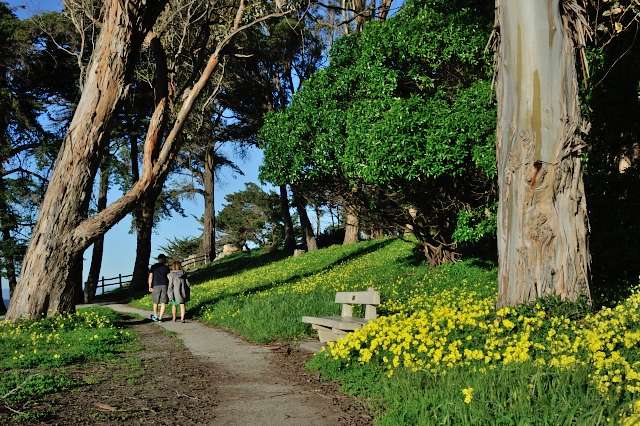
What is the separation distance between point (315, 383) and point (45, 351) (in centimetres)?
462

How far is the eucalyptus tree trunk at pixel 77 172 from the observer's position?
13.1 metres

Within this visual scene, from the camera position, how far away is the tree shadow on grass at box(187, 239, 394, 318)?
643 inches

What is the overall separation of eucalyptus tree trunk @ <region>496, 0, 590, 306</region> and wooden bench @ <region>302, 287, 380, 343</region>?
187cm

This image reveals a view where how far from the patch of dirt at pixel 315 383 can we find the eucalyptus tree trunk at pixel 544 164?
9.70 ft

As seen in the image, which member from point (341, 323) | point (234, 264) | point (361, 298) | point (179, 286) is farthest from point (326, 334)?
point (234, 264)

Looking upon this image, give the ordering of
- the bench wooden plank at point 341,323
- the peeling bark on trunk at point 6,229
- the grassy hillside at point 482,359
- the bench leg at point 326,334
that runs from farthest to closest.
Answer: the peeling bark on trunk at point 6,229 < the bench leg at point 326,334 < the bench wooden plank at point 341,323 < the grassy hillside at point 482,359

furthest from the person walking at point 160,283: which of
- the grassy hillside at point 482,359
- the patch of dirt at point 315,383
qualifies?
the patch of dirt at point 315,383

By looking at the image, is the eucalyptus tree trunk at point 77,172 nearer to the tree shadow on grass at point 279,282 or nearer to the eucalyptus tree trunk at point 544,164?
the tree shadow on grass at point 279,282

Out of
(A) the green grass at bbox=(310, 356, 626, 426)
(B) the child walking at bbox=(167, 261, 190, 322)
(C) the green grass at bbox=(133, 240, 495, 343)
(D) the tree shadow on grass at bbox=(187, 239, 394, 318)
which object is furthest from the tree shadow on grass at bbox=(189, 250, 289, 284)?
(A) the green grass at bbox=(310, 356, 626, 426)

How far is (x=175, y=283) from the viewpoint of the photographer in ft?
46.5

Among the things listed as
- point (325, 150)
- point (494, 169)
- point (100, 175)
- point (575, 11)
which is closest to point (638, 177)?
point (494, 169)

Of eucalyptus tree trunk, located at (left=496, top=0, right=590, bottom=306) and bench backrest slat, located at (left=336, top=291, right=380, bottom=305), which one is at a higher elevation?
eucalyptus tree trunk, located at (left=496, top=0, right=590, bottom=306)

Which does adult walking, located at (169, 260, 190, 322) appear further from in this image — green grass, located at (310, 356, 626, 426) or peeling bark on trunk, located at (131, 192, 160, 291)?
peeling bark on trunk, located at (131, 192, 160, 291)

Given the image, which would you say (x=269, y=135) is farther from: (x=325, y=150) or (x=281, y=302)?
(x=281, y=302)
